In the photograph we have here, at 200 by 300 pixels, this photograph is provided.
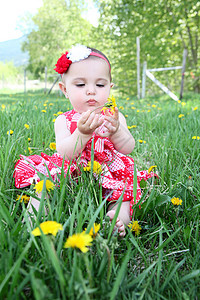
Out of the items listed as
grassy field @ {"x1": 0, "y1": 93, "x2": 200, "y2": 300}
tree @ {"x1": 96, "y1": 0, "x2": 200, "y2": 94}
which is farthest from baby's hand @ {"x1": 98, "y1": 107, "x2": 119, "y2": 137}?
tree @ {"x1": 96, "y1": 0, "x2": 200, "y2": 94}

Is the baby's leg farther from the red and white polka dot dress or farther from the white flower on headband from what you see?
the white flower on headband

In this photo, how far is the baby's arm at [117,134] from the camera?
1231mm

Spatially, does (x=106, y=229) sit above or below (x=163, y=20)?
below

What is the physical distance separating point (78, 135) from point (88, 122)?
0.11m

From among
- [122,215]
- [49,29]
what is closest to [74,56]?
[122,215]

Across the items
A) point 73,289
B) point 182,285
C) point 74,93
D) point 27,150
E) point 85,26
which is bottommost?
point 182,285

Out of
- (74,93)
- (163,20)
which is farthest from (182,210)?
(163,20)

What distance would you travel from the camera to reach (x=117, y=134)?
4.49 feet

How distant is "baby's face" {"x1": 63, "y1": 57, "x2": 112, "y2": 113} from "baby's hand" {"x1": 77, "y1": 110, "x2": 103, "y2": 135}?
0.71 feet

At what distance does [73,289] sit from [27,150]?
1.21m

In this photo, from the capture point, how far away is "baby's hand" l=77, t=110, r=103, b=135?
1.17 metres

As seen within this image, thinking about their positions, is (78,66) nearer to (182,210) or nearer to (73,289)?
(182,210)

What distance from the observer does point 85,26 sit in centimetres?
1823

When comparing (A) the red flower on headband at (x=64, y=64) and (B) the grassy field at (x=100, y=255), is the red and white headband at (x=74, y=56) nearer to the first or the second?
(A) the red flower on headband at (x=64, y=64)
